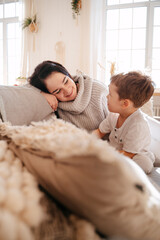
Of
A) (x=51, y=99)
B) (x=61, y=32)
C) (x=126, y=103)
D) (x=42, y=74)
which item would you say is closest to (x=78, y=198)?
(x=126, y=103)

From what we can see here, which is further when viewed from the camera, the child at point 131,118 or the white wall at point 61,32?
the white wall at point 61,32

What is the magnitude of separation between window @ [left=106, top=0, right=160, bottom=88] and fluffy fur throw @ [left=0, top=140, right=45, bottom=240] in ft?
11.5

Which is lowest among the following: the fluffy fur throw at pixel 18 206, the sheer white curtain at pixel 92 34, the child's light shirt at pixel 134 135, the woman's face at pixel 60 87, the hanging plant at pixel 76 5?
the child's light shirt at pixel 134 135

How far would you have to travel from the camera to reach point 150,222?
305 mm

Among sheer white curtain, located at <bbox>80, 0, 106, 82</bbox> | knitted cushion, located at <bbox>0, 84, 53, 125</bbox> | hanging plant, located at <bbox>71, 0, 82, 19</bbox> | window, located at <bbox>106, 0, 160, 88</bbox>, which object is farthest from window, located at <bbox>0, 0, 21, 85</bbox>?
knitted cushion, located at <bbox>0, 84, 53, 125</bbox>

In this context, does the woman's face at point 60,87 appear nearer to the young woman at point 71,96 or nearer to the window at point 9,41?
the young woman at point 71,96

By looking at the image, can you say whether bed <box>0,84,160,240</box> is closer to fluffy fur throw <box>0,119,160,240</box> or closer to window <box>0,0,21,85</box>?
fluffy fur throw <box>0,119,160,240</box>

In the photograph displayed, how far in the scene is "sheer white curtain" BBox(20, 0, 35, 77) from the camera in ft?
13.8

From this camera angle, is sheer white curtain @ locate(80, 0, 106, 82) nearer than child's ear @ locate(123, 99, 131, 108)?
No

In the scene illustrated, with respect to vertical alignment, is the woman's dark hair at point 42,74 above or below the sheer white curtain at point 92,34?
below

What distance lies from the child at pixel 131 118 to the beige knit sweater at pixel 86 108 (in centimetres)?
15

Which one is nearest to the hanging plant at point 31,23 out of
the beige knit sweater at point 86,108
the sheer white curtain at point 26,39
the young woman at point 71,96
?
the sheer white curtain at point 26,39

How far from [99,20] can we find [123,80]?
127 inches

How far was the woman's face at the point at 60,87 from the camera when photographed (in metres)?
1.21
